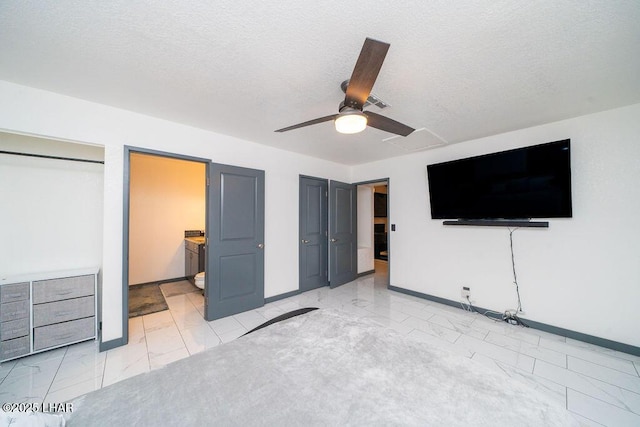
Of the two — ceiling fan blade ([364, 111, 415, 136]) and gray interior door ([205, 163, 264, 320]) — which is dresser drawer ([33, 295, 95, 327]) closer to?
gray interior door ([205, 163, 264, 320])

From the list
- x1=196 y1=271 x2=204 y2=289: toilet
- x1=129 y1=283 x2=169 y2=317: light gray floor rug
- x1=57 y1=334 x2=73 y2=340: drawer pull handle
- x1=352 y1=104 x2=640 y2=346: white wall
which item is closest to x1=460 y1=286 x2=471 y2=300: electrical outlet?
x1=352 y1=104 x2=640 y2=346: white wall

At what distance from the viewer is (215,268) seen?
305cm

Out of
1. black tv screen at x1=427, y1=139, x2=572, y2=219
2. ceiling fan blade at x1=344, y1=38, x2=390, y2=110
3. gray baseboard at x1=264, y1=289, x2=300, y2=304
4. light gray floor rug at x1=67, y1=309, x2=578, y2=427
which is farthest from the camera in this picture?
gray baseboard at x1=264, y1=289, x2=300, y2=304

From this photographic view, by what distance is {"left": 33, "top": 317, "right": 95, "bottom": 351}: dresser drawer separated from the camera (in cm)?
220

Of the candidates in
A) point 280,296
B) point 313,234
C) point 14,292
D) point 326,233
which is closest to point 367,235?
point 326,233

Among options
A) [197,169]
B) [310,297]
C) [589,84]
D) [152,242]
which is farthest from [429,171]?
[152,242]

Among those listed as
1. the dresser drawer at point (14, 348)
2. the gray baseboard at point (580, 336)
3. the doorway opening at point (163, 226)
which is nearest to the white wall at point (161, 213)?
the doorway opening at point (163, 226)

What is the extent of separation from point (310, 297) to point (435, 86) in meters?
3.38

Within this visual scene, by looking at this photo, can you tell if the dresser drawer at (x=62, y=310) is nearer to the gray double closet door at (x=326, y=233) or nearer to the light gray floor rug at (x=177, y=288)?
the light gray floor rug at (x=177, y=288)

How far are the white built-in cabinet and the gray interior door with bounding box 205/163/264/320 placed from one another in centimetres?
114

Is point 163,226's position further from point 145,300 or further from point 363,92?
point 363,92

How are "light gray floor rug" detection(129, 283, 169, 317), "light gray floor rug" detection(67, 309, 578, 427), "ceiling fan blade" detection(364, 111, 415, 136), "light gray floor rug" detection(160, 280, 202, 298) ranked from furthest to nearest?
"light gray floor rug" detection(160, 280, 202, 298), "light gray floor rug" detection(129, 283, 169, 317), "ceiling fan blade" detection(364, 111, 415, 136), "light gray floor rug" detection(67, 309, 578, 427)

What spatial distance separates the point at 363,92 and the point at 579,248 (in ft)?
10.2

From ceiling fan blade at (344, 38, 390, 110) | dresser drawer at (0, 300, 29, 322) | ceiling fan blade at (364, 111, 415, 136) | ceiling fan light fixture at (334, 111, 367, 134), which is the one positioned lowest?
dresser drawer at (0, 300, 29, 322)
